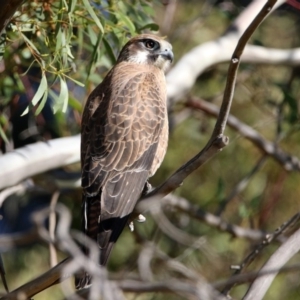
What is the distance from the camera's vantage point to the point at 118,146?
4023 mm

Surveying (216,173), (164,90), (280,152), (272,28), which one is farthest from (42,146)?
(272,28)

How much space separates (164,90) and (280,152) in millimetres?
1415

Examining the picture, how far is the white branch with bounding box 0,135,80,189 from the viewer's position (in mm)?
4082

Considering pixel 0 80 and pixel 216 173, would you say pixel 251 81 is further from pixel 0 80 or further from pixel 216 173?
pixel 0 80

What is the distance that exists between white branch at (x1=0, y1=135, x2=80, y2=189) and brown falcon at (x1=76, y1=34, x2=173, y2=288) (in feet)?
0.99

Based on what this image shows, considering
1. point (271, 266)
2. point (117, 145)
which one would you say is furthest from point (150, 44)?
point (271, 266)

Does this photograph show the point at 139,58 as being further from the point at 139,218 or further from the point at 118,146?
the point at 139,218

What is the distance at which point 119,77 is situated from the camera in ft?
14.5

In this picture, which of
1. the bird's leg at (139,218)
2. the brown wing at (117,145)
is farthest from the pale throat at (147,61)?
the bird's leg at (139,218)

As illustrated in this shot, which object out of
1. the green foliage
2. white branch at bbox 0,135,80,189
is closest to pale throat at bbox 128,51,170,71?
the green foliage

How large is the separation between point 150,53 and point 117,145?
90 cm

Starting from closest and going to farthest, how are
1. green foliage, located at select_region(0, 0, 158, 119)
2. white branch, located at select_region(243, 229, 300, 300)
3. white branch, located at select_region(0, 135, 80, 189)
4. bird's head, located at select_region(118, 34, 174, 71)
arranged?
white branch, located at select_region(243, 229, 300, 300) < green foliage, located at select_region(0, 0, 158, 119) < white branch, located at select_region(0, 135, 80, 189) < bird's head, located at select_region(118, 34, 174, 71)

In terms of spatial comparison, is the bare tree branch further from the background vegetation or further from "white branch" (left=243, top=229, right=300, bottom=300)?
"white branch" (left=243, top=229, right=300, bottom=300)

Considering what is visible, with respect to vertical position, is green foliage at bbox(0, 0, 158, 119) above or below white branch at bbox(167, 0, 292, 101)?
above
